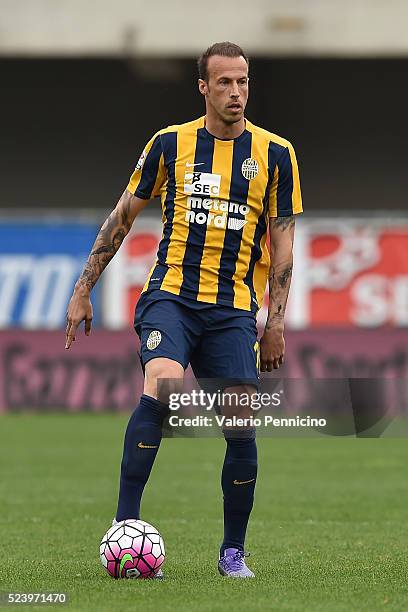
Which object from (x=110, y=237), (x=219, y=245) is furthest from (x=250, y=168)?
(x=110, y=237)

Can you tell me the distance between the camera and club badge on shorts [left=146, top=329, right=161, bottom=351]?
5.73m

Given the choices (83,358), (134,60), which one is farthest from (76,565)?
(134,60)

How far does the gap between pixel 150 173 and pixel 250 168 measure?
0.44 metres

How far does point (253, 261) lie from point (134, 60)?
18843 millimetres

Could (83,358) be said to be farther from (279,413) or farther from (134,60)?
(279,413)

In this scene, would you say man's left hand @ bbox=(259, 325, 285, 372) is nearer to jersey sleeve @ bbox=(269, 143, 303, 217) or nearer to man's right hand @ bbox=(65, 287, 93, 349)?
jersey sleeve @ bbox=(269, 143, 303, 217)

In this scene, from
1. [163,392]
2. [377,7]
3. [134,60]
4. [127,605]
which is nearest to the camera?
[127,605]

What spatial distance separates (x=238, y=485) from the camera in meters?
5.92

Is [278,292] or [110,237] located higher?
[110,237]

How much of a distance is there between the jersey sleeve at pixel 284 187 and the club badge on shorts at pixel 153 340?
77cm

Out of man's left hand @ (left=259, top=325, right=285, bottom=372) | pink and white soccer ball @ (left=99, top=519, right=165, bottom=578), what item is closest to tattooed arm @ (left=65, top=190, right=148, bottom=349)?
man's left hand @ (left=259, top=325, right=285, bottom=372)

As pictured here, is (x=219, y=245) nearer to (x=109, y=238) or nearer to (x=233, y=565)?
(x=109, y=238)

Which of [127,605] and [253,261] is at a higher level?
[253,261]

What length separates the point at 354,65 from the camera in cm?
2503
